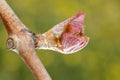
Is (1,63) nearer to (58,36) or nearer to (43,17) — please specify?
(43,17)

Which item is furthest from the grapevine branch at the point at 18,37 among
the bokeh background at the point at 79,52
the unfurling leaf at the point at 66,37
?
the bokeh background at the point at 79,52

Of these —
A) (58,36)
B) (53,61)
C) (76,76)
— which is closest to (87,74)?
(76,76)

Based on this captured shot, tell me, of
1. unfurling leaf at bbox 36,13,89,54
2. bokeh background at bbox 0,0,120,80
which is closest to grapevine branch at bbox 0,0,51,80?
unfurling leaf at bbox 36,13,89,54

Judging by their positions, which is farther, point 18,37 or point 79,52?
point 79,52

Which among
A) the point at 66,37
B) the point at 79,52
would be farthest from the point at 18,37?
the point at 79,52

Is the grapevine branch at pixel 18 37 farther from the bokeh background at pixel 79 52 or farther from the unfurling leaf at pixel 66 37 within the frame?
the bokeh background at pixel 79 52

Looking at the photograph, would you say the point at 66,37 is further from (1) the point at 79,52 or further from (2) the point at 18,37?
(1) the point at 79,52

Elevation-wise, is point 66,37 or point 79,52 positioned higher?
point 66,37
